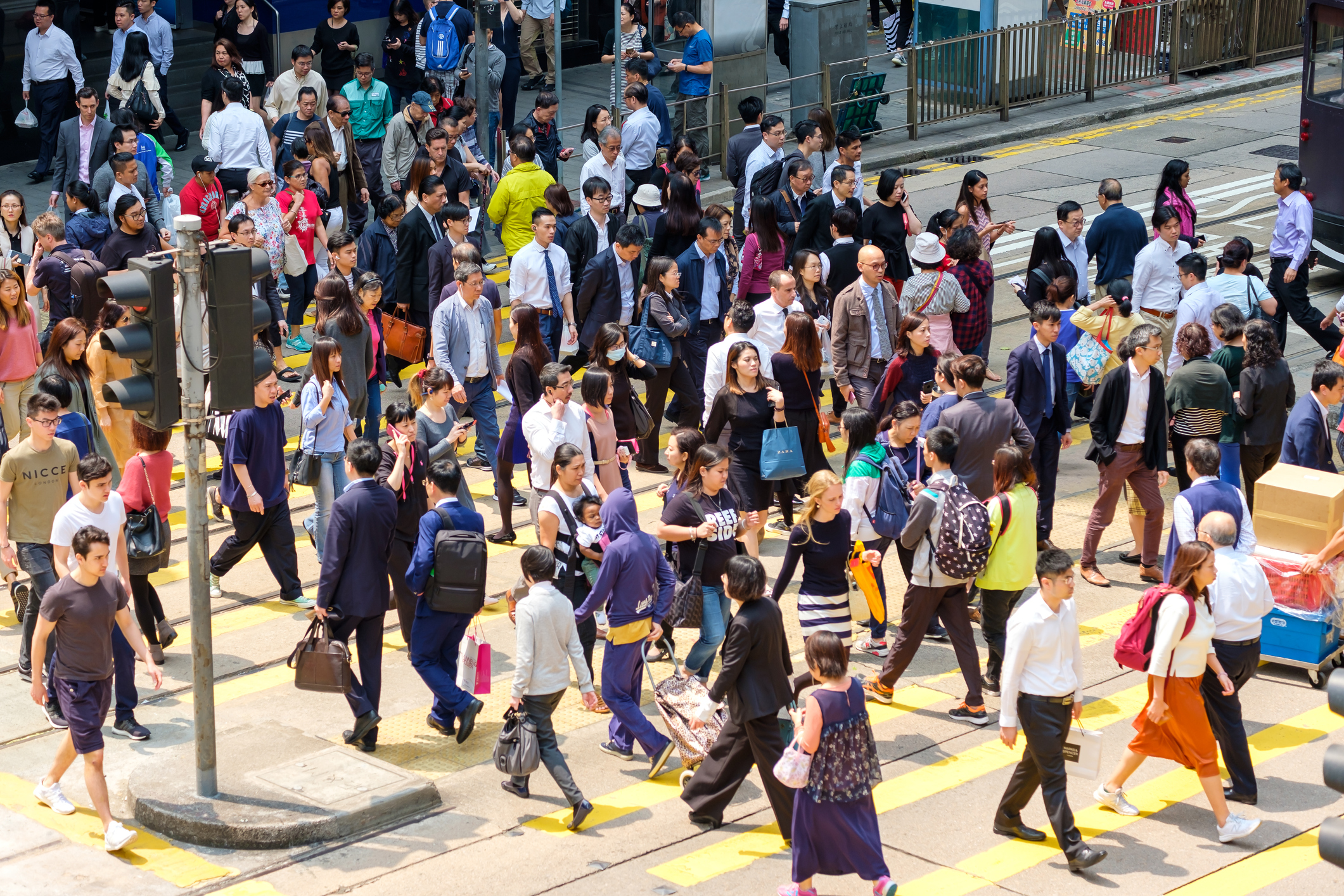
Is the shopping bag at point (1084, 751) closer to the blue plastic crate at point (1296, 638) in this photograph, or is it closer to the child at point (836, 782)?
the child at point (836, 782)

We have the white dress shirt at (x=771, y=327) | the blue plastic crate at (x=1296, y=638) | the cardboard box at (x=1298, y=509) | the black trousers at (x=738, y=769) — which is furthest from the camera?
the white dress shirt at (x=771, y=327)

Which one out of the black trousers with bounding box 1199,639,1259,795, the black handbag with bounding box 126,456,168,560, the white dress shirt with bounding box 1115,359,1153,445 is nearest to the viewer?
the black trousers with bounding box 1199,639,1259,795

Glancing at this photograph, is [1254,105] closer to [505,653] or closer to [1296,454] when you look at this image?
[1296,454]

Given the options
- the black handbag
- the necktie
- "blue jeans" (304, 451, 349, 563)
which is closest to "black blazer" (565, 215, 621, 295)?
the necktie

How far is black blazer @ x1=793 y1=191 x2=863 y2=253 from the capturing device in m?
15.2

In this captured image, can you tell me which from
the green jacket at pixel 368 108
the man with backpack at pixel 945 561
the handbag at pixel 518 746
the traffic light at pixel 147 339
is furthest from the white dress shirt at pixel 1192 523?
the green jacket at pixel 368 108

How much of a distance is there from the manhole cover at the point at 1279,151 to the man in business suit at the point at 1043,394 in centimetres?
1329

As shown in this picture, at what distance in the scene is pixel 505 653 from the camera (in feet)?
36.9

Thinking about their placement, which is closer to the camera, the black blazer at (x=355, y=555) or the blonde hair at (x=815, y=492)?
the black blazer at (x=355, y=555)

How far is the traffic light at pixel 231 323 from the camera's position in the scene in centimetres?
868

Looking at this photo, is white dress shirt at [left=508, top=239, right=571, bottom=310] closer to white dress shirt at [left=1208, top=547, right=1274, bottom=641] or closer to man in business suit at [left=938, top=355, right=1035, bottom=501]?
man in business suit at [left=938, top=355, right=1035, bottom=501]

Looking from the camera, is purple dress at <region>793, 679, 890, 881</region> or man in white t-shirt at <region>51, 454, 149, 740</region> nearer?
purple dress at <region>793, 679, 890, 881</region>

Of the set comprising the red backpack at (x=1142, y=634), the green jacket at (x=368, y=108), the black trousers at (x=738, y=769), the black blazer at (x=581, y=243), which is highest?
the green jacket at (x=368, y=108)

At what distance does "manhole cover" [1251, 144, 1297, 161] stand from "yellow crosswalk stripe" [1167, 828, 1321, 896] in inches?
667
